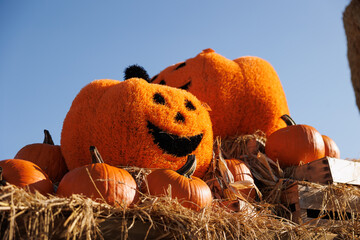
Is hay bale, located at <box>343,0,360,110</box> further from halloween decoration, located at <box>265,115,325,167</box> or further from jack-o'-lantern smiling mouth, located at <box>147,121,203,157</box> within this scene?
halloween decoration, located at <box>265,115,325,167</box>

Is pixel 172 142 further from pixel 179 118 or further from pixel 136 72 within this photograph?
pixel 136 72


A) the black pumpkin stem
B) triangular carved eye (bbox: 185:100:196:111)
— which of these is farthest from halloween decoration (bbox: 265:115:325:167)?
the black pumpkin stem

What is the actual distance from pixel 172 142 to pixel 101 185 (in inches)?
34.5

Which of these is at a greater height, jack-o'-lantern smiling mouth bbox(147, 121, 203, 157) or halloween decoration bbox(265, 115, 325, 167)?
jack-o'-lantern smiling mouth bbox(147, 121, 203, 157)

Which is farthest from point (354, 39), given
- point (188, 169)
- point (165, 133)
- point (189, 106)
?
point (189, 106)

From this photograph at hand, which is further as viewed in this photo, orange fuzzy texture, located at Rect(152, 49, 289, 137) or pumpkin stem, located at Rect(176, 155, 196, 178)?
orange fuzzy texture, located at Rect(152, 49, 289, 137)

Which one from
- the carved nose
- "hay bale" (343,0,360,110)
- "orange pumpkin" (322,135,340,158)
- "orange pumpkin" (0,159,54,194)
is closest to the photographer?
"hay bale" (343,0,360,110)

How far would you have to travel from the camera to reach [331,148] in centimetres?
383

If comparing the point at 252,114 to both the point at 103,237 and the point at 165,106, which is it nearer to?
the point at 165,106

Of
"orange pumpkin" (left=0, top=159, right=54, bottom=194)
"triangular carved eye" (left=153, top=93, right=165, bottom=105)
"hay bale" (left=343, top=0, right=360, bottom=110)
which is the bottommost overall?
"orange pumpkin" (left=0, top=159, right=54, bottom=194)

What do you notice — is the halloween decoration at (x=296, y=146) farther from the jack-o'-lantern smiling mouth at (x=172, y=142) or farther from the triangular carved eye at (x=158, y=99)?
the triangular carved eye at (x=158, y=99)

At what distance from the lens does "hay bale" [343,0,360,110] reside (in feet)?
3.81

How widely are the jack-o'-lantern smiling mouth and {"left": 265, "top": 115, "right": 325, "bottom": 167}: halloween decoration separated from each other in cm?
107

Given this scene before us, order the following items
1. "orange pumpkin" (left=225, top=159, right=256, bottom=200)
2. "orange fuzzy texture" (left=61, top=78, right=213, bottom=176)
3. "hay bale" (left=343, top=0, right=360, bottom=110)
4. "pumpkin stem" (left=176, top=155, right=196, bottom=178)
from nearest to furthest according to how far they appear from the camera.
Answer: "hay bale" (left=343, top=0, right=360, bottom=110) < "pumpkin stem" (left=176, top=155, right=196, bottom=178) < "orange fuzzy texture" (left=61, top=78, right=213, bottom=176) < "orange pumpkin" (left=225, top=159, right=256, bottom=200)
